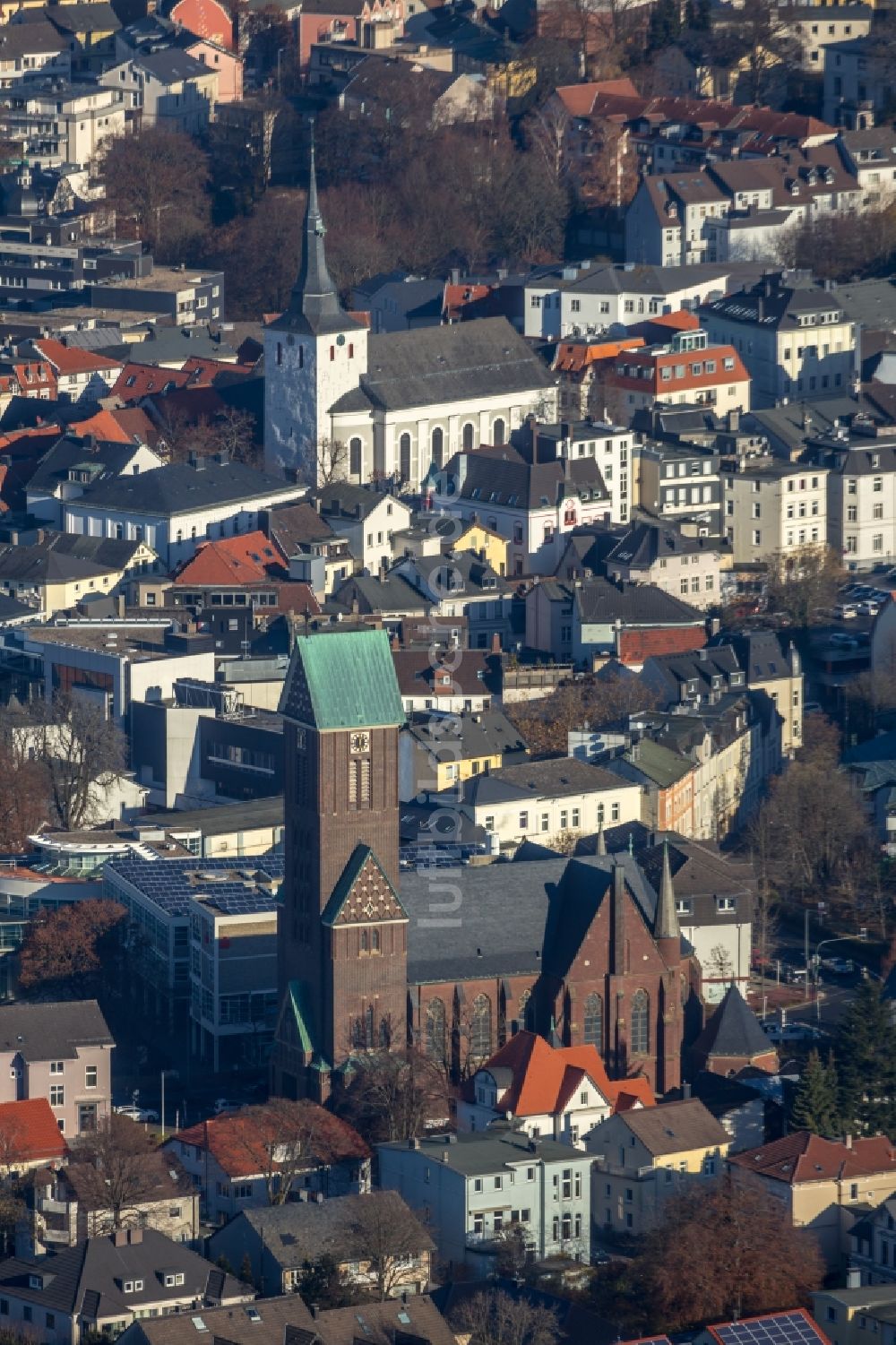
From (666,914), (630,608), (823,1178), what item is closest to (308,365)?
(630,608)

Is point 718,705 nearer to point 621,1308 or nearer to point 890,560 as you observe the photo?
point 890,560

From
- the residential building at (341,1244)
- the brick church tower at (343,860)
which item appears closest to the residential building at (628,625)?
the brick church tower at (343,860)

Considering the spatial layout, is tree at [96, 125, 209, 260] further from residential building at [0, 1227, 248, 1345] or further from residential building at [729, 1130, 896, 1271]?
residential building at [0, 1227, 248, 1345]

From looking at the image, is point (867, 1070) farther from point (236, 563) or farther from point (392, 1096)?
point (236, 563)

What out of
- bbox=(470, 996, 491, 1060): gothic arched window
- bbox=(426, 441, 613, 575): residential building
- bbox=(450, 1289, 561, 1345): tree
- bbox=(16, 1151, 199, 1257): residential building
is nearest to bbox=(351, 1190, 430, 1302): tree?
bbox=(450, 1289, 561, 1345): tree

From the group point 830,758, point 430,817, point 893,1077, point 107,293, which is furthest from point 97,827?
point 107,293

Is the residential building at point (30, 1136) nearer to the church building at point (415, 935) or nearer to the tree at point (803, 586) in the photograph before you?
the church building at point (415, 935)

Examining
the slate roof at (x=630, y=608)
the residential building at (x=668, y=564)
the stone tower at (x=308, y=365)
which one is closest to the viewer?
the slate roof at (x=630, y=608)
